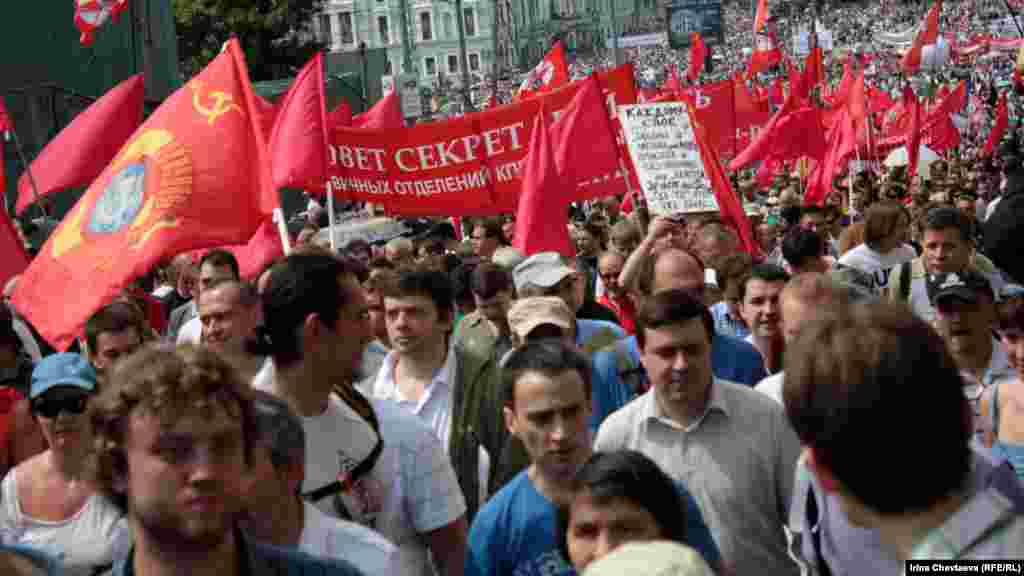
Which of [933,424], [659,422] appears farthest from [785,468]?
[933,424]

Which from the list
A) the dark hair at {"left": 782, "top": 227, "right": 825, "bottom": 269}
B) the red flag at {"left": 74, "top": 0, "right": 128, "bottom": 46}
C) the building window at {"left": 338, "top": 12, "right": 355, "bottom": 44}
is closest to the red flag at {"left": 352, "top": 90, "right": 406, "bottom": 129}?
the red flag at {"left": 74, "top": 0, "right": 128, "bottom": 46}

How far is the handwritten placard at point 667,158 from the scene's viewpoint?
977 centimetres

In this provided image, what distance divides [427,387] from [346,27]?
125 metres

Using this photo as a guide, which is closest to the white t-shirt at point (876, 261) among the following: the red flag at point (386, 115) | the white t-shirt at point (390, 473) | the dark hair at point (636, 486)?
the white t-shirt at point (390, 473)

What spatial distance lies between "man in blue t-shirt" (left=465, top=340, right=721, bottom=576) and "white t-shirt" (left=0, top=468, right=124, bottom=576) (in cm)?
93


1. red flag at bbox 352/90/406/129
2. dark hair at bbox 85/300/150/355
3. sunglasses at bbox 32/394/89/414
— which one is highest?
sunglasses at bbox 32/394/89/414

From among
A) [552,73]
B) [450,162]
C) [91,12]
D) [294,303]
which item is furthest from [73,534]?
A: [552,73]

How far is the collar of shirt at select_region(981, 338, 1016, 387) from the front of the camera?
18.2 feet

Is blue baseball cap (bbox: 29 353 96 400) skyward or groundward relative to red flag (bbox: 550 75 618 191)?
skyward

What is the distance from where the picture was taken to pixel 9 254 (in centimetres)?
685

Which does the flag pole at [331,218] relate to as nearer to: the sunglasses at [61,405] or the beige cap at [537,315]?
the beige cap at [537,315]

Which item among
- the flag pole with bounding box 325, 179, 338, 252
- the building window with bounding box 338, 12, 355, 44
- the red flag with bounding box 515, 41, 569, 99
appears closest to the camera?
the flag pole with bounding box 325, 179, 338, 252

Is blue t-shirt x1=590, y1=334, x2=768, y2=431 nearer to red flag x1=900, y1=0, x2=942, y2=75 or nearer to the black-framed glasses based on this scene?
the black-framed glasses

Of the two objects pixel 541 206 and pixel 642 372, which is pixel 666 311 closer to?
pixel 642 372
